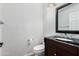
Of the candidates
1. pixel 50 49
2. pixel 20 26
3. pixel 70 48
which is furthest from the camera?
pixel 20 26

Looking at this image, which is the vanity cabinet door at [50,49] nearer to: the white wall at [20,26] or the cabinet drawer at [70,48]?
the cabinet drawer at [70,48]

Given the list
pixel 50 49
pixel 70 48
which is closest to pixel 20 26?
pixel 50 49

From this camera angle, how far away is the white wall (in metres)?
2.63

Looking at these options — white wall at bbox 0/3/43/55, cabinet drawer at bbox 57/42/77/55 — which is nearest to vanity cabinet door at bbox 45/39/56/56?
cabinet drawer at bbox 57/42/77/55

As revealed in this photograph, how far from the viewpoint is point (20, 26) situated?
268 centimetres

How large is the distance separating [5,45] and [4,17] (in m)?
0.70

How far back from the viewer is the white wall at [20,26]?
263 cm

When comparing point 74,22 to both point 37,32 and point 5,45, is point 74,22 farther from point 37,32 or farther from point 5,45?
A: point 5,45

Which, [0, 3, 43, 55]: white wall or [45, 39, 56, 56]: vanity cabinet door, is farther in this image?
[0, 3, 43, 55]: white wall

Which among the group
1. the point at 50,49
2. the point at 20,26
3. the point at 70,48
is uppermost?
the point at 20,26

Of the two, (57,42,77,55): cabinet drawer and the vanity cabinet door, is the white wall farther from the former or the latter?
(57,42,77,55): cabinet drawer

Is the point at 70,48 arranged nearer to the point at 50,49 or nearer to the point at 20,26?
the point at 50,49

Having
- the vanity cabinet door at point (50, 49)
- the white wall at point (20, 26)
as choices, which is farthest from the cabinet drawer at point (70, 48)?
the white wall at point (20, 26)

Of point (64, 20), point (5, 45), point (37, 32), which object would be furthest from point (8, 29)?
point (64, 20)
